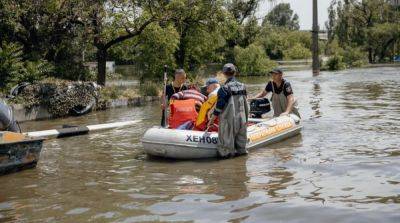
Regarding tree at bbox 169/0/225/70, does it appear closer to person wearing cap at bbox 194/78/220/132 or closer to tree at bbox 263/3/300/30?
person wearing cap at bbox 194/78/220/132

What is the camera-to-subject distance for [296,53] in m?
73.2

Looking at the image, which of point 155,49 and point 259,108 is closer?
point 259,108

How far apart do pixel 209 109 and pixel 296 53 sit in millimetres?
64428

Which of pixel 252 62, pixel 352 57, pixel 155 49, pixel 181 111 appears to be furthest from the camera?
pixel 352 57

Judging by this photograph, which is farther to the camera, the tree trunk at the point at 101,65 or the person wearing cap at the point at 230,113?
the tree trunk at the point at 101,65

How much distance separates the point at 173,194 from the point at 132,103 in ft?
47.1

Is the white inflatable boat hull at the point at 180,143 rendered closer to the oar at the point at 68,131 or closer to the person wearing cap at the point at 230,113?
the person wearing cap at the point at 230,113

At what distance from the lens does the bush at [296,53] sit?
7225 centimetres

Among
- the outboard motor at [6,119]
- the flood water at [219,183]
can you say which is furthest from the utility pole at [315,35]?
the outboard motor at [6,119]

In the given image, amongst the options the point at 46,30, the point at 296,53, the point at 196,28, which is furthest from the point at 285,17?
the point at 46,30

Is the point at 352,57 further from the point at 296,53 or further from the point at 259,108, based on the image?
the point at 259,108

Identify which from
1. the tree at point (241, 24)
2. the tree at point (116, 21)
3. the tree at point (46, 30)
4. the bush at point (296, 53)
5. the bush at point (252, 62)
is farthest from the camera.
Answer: the bush at point (296, 53)

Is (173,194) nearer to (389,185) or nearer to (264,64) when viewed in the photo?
(389,185)

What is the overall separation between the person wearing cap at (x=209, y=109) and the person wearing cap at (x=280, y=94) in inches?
104
